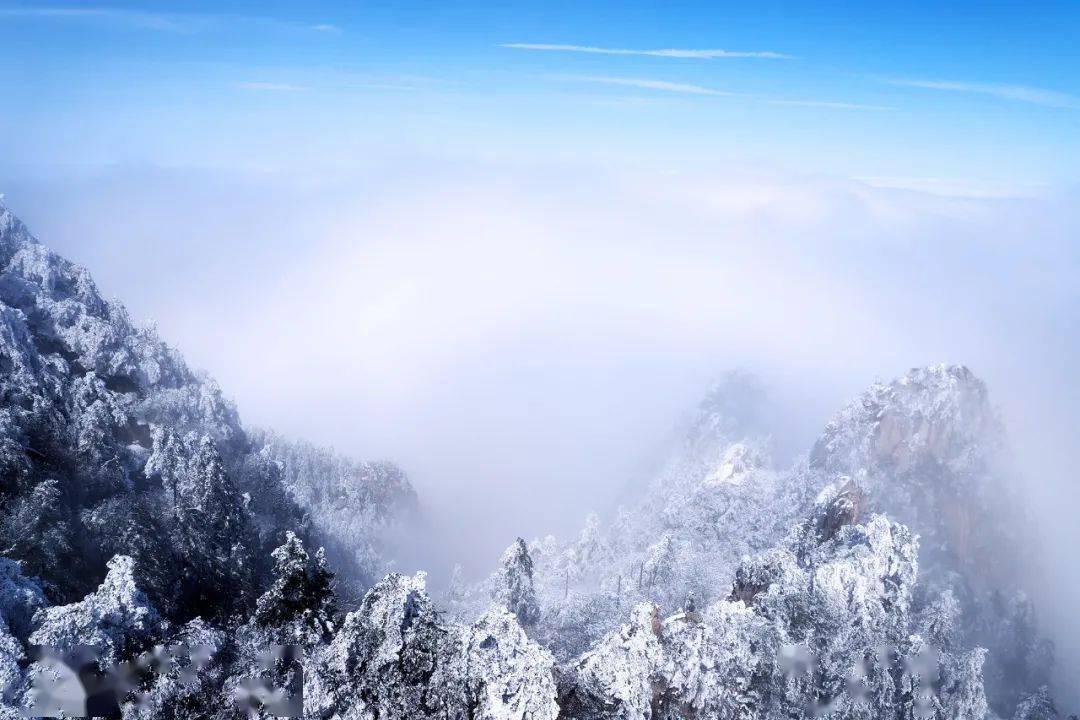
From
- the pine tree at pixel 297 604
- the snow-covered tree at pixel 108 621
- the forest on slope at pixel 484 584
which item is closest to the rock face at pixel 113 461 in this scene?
the forest on slope at pixel 484 584

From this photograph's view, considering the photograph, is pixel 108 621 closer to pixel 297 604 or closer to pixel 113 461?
pixel 297 604

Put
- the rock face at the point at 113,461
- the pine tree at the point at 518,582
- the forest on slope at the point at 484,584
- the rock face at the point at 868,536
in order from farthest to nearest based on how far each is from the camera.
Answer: the pine tree at the point at 518,582
the rock face at the point at 868,536
the rock face at the point at 113,461
the forest on slope at the point at 484,584

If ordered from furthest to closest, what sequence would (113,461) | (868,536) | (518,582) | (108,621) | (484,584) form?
(484,584) < (518,582) < (868,536) < (113,461) < (108,621)

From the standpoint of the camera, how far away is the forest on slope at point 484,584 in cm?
3003

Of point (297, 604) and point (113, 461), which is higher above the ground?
point (297, 604)

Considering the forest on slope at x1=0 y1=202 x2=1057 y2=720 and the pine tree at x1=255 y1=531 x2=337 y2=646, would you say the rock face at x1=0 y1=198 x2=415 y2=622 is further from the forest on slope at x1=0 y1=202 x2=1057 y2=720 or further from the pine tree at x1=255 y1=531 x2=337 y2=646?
the pine tree at x1=255 y1=531 x2=337 y2=646

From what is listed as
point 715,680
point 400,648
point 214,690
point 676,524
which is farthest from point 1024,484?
point 214,690

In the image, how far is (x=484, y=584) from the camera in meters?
100

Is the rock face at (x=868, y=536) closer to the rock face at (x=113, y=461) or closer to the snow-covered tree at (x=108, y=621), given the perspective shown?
the rock face at (x=113, y=461)

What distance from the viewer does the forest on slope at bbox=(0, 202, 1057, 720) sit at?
30.0 metres

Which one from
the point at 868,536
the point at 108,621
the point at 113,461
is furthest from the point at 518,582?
the point at 108,621

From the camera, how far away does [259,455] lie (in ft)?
260

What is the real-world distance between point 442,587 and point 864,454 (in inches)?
3002

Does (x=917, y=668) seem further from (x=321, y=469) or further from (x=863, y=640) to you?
(x=321, y=469)
